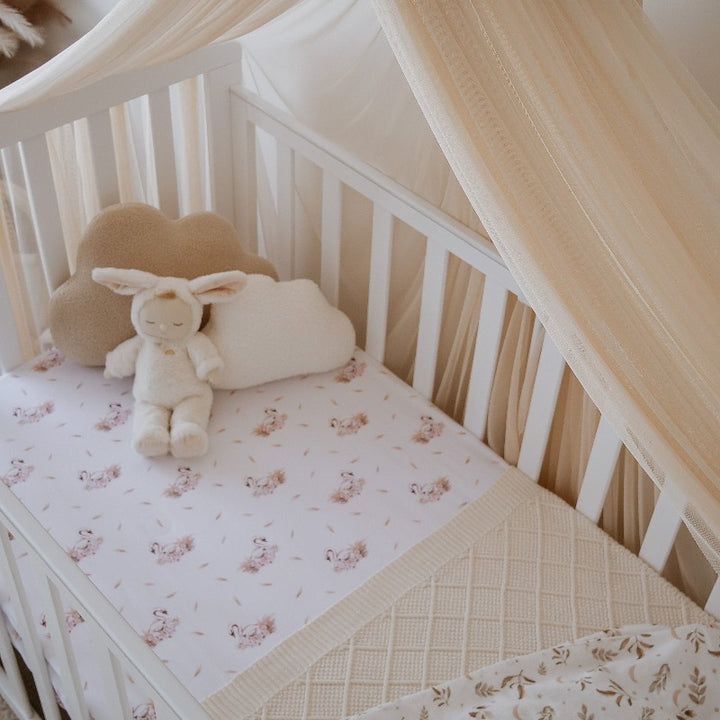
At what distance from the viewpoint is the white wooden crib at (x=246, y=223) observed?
69.3 inches

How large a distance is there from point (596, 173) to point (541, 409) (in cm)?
78

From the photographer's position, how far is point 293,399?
2.08m

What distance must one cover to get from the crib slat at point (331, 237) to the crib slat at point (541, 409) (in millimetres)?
561

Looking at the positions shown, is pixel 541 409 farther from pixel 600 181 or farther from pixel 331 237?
pixel 600 181

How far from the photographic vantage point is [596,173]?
1160mm

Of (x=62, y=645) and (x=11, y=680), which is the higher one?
(x=62, y=645)

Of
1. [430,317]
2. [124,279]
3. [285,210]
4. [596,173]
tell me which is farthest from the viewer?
[285,210]

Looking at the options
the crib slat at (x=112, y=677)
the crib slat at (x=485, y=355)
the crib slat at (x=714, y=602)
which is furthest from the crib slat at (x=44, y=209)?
the crib slat at (x=714, y=602)

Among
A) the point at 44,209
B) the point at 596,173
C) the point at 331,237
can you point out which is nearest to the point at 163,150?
the point at 44,209

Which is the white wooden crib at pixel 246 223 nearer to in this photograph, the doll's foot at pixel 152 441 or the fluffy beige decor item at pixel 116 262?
the fluffy beige decor item at pixel 116 262

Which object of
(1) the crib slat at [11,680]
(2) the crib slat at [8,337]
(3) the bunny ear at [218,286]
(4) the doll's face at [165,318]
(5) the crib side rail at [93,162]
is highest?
(5) the crib side rail at [93,162]

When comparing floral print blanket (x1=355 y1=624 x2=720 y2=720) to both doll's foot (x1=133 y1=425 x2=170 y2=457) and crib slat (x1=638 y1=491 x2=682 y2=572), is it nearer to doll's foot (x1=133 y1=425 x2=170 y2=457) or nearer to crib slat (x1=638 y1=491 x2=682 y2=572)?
crib slat (x1=638 y1=491 x2=682 y2=572)

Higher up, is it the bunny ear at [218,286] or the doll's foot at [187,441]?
the bunny ear at [218,286]

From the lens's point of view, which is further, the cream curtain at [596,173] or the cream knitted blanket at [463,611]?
the cream knitted blanket at [463,611]
